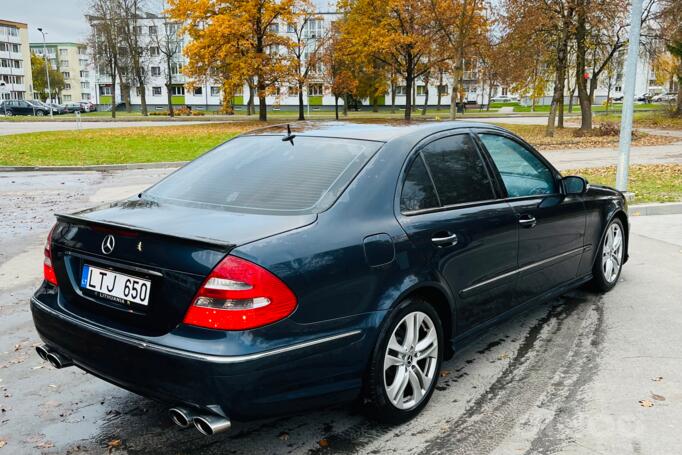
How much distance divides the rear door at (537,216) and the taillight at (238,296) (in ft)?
7.21

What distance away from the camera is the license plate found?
298cm

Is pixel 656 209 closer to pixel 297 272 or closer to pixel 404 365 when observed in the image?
pixel 404 365

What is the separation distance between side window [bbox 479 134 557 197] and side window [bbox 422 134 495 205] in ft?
0.78

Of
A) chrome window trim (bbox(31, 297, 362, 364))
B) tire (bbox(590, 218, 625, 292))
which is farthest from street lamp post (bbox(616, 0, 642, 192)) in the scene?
chrome window trim (bbox(31, 297, 362, 364))

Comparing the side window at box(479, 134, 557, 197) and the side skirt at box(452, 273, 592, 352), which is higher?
the side window at box(479, 134, 557, 197)

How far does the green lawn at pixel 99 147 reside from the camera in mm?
19219

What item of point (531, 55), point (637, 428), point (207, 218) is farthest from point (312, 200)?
point (531, 55)

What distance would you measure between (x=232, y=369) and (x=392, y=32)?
42.2 metres

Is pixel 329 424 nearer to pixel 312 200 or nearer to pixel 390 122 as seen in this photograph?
pixel 312 200

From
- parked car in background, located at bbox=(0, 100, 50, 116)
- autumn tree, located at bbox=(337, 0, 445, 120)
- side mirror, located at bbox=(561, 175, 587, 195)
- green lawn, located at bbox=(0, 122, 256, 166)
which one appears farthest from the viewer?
parked car in background, located at bbox=(0, 100, 50, 116)

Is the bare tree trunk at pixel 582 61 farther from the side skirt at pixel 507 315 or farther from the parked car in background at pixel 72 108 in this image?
the parked car in background at pixel 72 108

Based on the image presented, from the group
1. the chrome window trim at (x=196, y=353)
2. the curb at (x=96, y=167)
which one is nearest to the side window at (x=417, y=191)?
the chrome window trim at (x=196, y=353)

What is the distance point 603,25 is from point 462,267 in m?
27.0

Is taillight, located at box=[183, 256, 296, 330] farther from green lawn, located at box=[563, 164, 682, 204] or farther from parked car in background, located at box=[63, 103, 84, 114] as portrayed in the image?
parked car in background, located at box=[63, 103, 84, 114]
